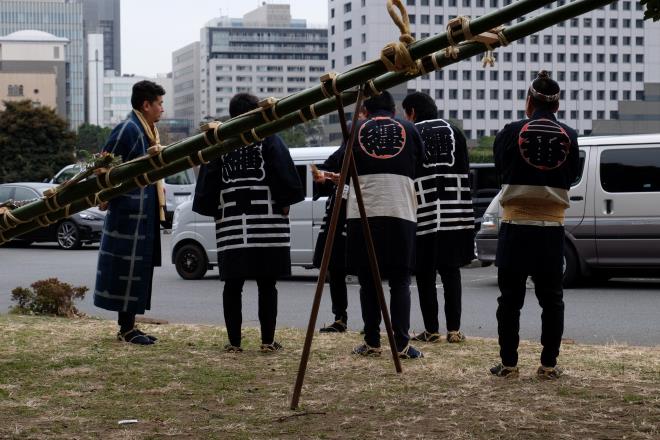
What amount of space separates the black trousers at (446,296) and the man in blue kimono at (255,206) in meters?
1.20

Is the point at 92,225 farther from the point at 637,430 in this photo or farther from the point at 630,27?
the point at 630,27

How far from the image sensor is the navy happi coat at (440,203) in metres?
9.02

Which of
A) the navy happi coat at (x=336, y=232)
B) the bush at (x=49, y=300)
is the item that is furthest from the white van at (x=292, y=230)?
the navy happi coat at (x=336, y=232)

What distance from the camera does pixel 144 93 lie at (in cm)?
900

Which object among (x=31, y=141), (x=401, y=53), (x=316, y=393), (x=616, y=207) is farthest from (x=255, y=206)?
(x=31, y=141)

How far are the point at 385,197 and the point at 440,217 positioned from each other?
50.8 inches

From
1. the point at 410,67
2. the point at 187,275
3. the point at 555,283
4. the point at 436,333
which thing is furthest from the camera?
the point at 187,275

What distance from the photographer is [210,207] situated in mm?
8594

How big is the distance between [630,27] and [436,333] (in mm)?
150897

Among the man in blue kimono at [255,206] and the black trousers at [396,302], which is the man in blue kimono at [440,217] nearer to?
the black trousers at [396,302]

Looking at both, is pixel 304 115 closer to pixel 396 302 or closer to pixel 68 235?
pixel 396 302

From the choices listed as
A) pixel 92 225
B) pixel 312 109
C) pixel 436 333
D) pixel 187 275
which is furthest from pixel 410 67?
pixel 92 225

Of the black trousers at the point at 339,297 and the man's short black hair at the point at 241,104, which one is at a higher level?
the man's short black hair at the point at 241,104

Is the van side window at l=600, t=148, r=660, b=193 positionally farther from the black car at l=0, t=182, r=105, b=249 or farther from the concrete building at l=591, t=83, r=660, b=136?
the concrete building at l=591, t=83, r=660, b=136
